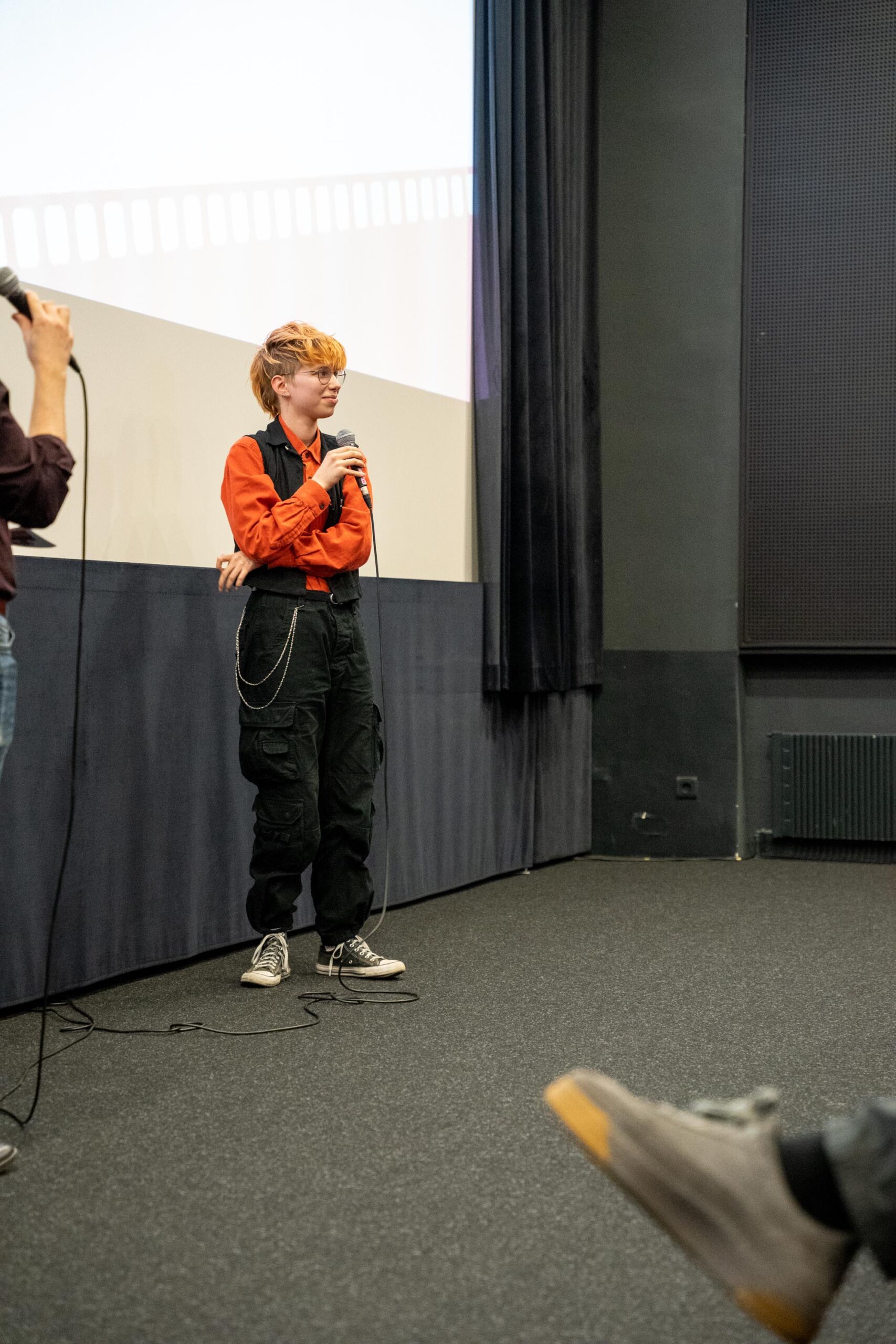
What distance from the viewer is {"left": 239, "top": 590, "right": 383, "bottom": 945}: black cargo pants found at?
2.65 m

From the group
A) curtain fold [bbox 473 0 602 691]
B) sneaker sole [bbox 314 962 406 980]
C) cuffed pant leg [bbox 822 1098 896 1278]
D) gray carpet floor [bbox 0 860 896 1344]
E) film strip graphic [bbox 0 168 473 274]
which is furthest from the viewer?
curtain fold [bbox 473 0 602 691]

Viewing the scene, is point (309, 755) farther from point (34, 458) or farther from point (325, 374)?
point (34, 458)

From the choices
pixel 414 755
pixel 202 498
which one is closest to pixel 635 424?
pixel 414 755

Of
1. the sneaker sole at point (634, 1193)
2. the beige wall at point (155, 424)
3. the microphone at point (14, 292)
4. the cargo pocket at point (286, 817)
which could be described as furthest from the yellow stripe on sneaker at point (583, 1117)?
the beige wall at point (155, 424)

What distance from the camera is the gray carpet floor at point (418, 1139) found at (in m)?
1.31

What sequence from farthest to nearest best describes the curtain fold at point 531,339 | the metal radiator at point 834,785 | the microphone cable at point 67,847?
1. the metal radiator at point 834,785
2. the curtain fold at point 531,339
3. the microphone cable at point 67,847

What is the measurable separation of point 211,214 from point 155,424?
0.55 metres

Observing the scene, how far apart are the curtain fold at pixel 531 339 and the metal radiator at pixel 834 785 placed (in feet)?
2.83

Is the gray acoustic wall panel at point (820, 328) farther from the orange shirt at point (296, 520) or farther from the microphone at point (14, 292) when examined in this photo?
the microphone at point (14, 292)

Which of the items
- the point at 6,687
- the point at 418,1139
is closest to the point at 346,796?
the point at 418,1139

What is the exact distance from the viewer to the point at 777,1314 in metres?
0.99

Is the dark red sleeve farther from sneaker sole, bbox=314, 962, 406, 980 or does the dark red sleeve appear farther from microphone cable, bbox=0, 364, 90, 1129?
sneaker sole, bbox=314, 962, 406, 980

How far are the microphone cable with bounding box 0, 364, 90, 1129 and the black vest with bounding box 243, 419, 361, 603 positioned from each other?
37 cm

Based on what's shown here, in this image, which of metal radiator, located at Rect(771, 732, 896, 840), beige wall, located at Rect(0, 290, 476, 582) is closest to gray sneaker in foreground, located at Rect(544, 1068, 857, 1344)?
beige wall, located at Rect(0, 290, 476, 582)
